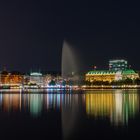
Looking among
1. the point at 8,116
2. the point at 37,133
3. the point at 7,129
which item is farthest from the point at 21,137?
the point at 8,116

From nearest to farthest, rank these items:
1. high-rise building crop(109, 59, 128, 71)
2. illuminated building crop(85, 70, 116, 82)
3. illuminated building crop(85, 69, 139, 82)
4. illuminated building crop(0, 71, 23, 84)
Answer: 1. illuminated building crop(85, 69, 139, 82)
2. illuminated building crop(85, 70, 116, 82)
3. illuminated building crop(0, 71, 23, 84)
4. high-rise building crop(109, 59, 128, 71)

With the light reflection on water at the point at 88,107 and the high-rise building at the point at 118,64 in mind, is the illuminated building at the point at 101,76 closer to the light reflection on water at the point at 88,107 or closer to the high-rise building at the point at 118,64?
the high-rise building at the point at 118,64

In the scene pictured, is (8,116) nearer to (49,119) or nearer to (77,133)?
(49,119)

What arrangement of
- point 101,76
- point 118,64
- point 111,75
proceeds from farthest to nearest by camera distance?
point 118,64 → point 111,75 → point 101,76

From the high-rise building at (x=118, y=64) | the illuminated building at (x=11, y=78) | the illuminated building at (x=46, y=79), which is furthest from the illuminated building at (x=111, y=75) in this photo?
the illuminated building at (x=11, y=78)

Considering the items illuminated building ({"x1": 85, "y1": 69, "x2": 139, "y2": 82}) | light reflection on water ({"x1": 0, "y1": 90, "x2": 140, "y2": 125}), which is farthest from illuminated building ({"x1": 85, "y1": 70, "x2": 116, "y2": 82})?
light reflection on water ({"x1": 0, "y1": 90, "x2": 140, "y2": 125})

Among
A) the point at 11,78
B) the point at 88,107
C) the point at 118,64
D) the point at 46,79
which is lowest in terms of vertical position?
the point at 88,107

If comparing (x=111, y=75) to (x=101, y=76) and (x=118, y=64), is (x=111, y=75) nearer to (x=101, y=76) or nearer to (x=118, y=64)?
(x=101, y=76)

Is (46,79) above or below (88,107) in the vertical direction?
above

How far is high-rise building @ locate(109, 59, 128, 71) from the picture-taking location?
144m

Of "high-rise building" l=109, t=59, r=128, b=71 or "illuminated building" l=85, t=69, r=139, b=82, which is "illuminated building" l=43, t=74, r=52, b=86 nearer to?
"illuminated building" l=85, t=69, r=139, b=82

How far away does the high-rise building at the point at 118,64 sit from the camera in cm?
14375

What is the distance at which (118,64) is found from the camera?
475 feet

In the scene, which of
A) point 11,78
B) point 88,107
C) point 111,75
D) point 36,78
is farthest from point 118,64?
point 88,107
